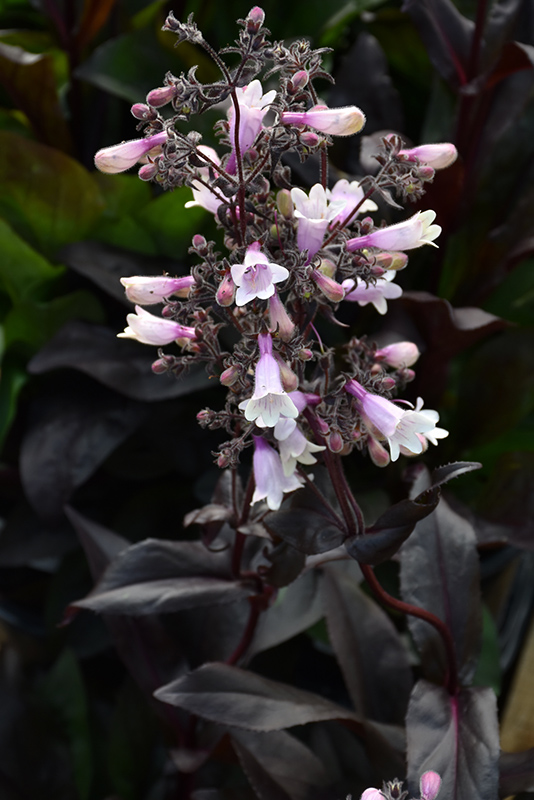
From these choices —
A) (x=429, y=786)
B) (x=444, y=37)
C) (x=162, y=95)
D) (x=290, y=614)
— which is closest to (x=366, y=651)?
(x=290, y=614)

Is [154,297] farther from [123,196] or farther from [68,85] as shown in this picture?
[68,85]

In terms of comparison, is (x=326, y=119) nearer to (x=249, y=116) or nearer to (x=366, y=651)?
(x=249, y=116)

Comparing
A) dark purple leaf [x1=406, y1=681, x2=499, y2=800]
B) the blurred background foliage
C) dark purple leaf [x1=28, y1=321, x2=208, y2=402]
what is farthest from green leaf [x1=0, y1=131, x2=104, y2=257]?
dark purple leaf [x1=406, y1=681, x2=499, y2=800]

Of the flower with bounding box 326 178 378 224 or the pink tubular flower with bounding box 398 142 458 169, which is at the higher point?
the pink tubular flower with bounding box 398 142 458 169

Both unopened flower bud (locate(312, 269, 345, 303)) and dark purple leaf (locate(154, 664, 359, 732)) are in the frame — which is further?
dark purple leaf (locate(154, 664, 359, 732))

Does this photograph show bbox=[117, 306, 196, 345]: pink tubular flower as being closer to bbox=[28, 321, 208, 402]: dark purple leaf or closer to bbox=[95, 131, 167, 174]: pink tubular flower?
bbox=[95, 131, 167, 174]: pink tubular flower

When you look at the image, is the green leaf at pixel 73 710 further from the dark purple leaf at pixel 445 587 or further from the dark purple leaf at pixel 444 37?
the dark purple leaf at pixel 444 37

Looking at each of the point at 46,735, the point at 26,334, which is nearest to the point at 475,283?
the point at 26,334
